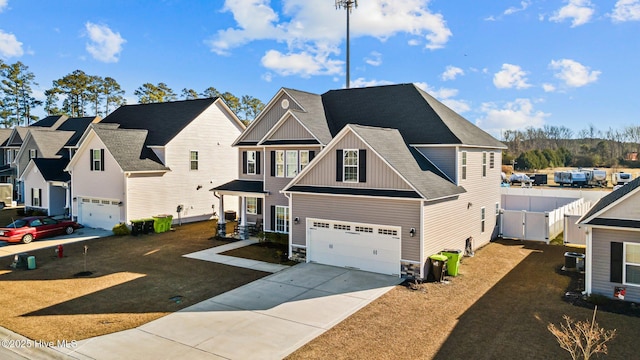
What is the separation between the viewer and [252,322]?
12.4 metres

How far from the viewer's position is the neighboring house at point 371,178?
17.0m

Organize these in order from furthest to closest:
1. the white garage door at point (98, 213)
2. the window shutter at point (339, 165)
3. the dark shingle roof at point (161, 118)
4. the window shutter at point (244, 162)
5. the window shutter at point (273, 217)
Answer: the dark shingle roof at point (161, 118), the white garage door at point (98, 213), the window shutter at point (244, 162), the window shutter at point (273, 217), the window shutter at point (339, 165)

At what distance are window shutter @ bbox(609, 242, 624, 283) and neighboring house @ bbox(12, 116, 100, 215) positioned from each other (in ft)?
108

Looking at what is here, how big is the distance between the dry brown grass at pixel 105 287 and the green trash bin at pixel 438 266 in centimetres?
677

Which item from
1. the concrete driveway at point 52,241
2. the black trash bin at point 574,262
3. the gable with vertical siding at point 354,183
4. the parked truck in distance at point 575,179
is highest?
the gable with vertical siding at point 354,183

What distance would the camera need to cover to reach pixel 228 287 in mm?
15828

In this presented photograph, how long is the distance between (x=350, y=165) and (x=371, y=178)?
113 cm

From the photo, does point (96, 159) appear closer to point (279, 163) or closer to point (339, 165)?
point (279, 163)

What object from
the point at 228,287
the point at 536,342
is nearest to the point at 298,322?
the point at 228,287

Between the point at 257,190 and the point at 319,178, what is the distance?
6801 millimetres

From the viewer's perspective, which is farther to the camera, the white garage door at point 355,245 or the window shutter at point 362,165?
the window shutter at point 362,165

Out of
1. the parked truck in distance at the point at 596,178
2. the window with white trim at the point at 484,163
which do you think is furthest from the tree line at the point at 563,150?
the window with white trim at the point at 484,163

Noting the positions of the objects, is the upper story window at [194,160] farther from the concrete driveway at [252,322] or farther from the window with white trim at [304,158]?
the concrete driveway at [252,322]

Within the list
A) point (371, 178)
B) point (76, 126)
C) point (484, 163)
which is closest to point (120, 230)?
point (371, 178)
